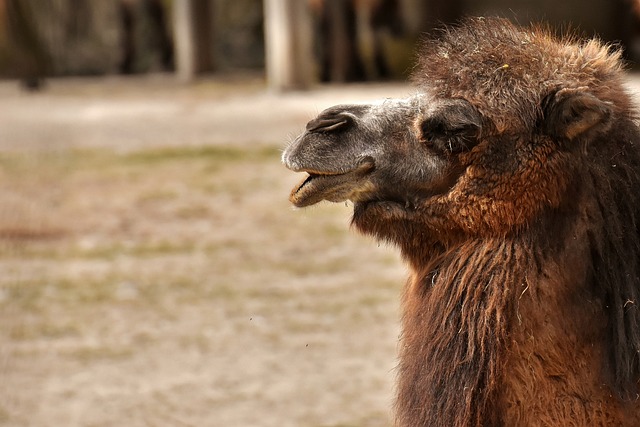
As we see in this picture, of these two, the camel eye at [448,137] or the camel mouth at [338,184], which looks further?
the camel mouth at [338,184]

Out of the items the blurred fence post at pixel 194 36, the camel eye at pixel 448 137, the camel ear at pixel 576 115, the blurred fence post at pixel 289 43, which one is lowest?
the blurred fence post at pixel 194 36

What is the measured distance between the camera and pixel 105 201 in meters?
9.23

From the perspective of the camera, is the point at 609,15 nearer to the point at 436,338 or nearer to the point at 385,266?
the point at 385,266

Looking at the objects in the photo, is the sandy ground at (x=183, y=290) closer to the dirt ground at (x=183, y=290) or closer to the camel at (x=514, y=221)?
the dirt ground at (x=183, y=290)

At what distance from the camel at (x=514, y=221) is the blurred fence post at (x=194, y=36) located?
49.0ft

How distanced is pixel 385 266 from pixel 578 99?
14.6 feet

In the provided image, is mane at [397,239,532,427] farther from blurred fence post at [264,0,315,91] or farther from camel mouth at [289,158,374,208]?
blurred fence post at [264,0,315,91]

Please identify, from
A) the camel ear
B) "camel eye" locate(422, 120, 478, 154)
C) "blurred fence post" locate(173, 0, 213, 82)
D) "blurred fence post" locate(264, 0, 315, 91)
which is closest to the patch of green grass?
"camel eye" locate(422, 120, 478, 154)

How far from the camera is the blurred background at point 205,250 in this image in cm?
531

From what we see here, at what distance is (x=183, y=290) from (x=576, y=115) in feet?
14.0

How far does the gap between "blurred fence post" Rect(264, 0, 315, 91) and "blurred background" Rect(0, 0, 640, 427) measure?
2 cm

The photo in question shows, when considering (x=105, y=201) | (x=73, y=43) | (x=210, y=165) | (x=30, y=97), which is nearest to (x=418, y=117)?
(x=105, y=201)

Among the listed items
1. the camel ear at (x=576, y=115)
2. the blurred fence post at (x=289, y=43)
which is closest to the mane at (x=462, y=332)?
the camel ear at (x=576, y=115)

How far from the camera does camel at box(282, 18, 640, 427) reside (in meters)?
2.95
